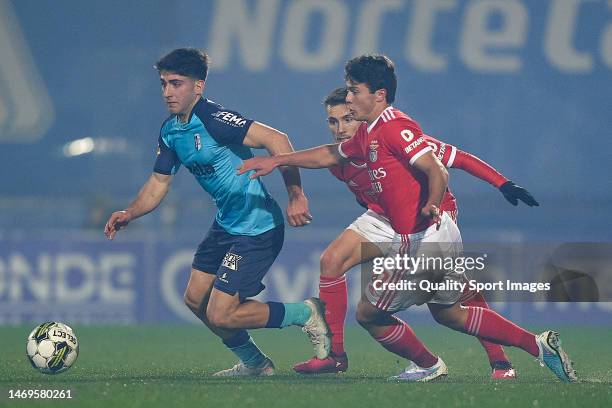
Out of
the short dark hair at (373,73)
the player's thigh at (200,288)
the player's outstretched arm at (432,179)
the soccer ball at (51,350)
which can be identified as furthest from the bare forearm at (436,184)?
the soccer ball at (51,350)

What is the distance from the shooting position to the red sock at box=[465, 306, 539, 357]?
6668mm

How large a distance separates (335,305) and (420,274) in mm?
1169

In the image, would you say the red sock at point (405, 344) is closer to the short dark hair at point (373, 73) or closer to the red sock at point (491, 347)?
the red sock at point (491, 347)

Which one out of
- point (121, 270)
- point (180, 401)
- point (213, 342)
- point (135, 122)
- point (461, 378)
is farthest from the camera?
point (135, 122)

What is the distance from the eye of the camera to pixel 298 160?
22.1 ft

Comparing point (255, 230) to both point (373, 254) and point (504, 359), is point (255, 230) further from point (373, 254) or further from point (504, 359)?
point (504, 359)

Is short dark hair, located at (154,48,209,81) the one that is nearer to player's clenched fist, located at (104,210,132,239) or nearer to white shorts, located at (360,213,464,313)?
player's clenched fist, located at (104,210,132,239)

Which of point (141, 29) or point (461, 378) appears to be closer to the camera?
point (461, 378)

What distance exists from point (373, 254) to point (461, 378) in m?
0.95

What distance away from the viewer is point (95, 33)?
54.3 ft

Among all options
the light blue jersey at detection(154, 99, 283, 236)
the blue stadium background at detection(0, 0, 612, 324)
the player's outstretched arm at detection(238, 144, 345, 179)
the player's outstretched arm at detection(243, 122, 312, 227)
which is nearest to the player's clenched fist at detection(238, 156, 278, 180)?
the player's outstretched arm at detection(238, 144, 345, 179)

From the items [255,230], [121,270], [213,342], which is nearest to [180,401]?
[255,230]

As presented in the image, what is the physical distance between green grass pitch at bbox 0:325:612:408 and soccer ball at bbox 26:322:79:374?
3.0 inches

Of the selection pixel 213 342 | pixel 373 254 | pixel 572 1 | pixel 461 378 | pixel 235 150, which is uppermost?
pixel 572 1
